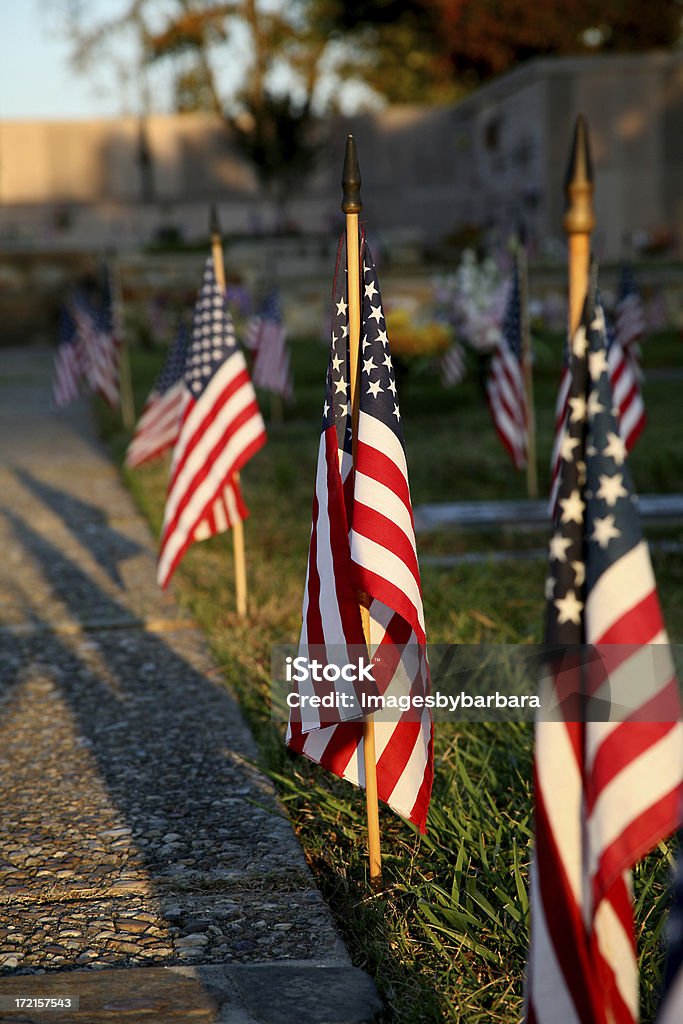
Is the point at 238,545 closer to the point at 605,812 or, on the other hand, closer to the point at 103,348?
the point at 605,812

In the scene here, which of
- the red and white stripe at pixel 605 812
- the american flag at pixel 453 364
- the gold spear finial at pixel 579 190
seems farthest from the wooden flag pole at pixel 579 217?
the american flag at pixel 453 364

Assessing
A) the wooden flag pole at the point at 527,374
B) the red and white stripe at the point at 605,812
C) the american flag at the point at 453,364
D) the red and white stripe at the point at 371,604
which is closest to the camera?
the red and white stripe at the point at 605,812

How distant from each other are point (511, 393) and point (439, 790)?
4887mm

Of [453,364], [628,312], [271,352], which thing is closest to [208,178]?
[453,364]

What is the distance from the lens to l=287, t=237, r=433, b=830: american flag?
3102 millimetres

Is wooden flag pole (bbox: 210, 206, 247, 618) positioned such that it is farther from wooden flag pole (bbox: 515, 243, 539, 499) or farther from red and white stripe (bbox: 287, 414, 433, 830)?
wooden flag pole (bbox: 515, 243, 539, 499)

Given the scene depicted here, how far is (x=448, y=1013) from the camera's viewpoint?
8.61 ft

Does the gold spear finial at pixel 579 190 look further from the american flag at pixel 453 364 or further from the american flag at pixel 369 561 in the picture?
the american flag at pixel 453 364

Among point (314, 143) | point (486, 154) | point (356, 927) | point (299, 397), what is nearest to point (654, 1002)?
point (356, 927)

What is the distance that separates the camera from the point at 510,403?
8.33 metres

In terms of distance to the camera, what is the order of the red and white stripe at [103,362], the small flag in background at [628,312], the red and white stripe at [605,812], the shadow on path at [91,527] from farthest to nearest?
the red and white stripe at [103,362]
the small flag in background at [628,312]
the shadow on path at [91,527]
the red and white stripe at [605,812]

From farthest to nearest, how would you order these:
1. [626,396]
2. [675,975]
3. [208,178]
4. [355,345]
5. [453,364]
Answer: [208,178] < [453,364] < [626,396] < [355,345] < [675,975]

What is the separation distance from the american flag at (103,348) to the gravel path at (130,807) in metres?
5.29

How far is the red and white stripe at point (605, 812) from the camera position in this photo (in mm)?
1993
